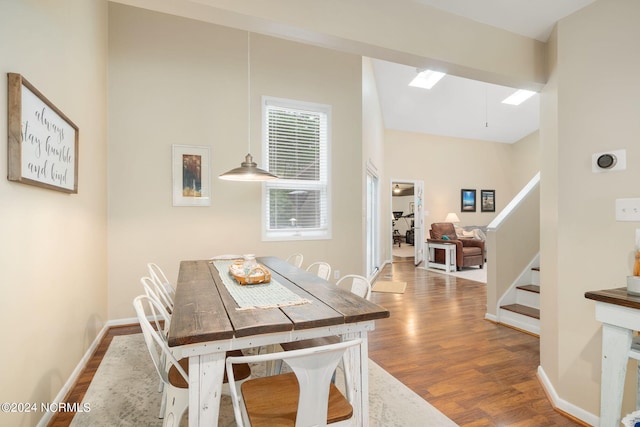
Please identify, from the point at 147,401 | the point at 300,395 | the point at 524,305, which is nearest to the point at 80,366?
the point at 147,401

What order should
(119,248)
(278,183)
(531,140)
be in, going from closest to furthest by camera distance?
(119,248) → (278,183) → (531,140)

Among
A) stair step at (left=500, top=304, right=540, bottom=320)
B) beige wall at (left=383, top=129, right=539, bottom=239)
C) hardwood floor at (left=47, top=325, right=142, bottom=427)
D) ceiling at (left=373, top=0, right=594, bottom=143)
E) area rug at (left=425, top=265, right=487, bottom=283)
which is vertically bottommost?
hardwood floor at (left=47, top=325, right=142, bottom=427)

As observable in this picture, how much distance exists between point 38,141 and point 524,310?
4.43 metres

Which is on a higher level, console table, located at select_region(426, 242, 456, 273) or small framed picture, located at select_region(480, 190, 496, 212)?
small framed picture, located at select_region(480, 190, 496, 212)

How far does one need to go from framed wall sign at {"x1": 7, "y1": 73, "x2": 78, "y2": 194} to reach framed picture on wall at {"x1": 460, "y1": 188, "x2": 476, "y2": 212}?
8.42 meters

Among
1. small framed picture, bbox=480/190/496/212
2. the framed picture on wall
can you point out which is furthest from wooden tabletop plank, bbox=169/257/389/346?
small framed picture, bbox=480/190/496/212

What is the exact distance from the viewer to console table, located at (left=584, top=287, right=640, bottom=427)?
139cm

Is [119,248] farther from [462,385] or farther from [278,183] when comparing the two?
[462,385]

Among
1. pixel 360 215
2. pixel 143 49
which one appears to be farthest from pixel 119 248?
pixel 360 215

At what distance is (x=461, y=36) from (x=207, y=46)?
2898mm

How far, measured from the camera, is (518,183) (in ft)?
30.0

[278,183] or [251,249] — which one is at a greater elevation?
[278,183]

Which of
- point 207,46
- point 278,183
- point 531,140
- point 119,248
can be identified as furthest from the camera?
point 531,140

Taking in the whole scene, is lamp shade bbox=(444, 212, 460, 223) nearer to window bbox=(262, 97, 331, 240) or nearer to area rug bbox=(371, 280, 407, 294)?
area rug bbox=(371, 280, 407, 294)
